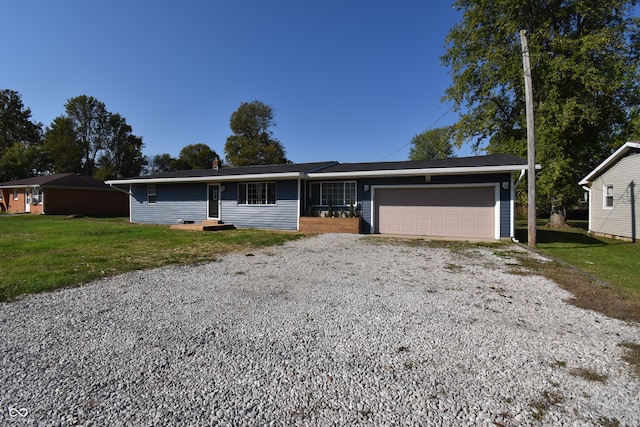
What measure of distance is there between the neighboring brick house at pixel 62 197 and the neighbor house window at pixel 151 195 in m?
8.80

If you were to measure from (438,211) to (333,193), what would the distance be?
4.26 meters

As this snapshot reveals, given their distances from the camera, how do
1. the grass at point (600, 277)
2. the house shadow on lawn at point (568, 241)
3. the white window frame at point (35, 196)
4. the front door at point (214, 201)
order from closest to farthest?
1. the grass at point (600, 277)
2. the house shadow on lawn at point (568, 241)
3. the front door at point (214, 201)
4. the white window frame at point (35, 196)

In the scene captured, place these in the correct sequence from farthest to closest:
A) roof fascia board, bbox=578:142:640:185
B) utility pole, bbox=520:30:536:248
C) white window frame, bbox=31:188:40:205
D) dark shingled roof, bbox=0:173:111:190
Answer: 1. white window frame, bbox=31:188:40:205
2. dark shingled roof, bbox=0:173:111:190
3. roof fascia board, bbox=578:142:640:185
4. utility pole, bbox=520:30:536:248

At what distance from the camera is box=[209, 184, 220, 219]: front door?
50.2 feet

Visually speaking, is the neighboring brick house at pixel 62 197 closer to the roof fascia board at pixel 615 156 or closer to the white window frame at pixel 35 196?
the white window frame at pixel 35 196

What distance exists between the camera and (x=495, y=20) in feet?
58.6

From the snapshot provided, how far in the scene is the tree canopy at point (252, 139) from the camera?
3688 centimetres

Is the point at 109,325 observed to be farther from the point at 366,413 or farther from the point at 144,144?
the point at 144,144

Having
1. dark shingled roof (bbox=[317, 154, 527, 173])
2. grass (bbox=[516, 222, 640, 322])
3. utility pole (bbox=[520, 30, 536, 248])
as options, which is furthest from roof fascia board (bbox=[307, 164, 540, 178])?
grass (bbox=[516, 222, 640, 322])

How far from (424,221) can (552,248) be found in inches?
160

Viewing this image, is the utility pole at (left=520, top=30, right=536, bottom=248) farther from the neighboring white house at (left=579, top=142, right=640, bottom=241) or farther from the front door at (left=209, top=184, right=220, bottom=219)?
the front door at (left=209, top=184, right=220, bottom=219)

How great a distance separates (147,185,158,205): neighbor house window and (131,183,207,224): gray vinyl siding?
0.20 m

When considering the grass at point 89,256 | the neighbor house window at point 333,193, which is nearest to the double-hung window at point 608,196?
the neighbor house window at point 333,193

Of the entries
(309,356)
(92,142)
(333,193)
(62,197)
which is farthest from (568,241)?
(92,142)
